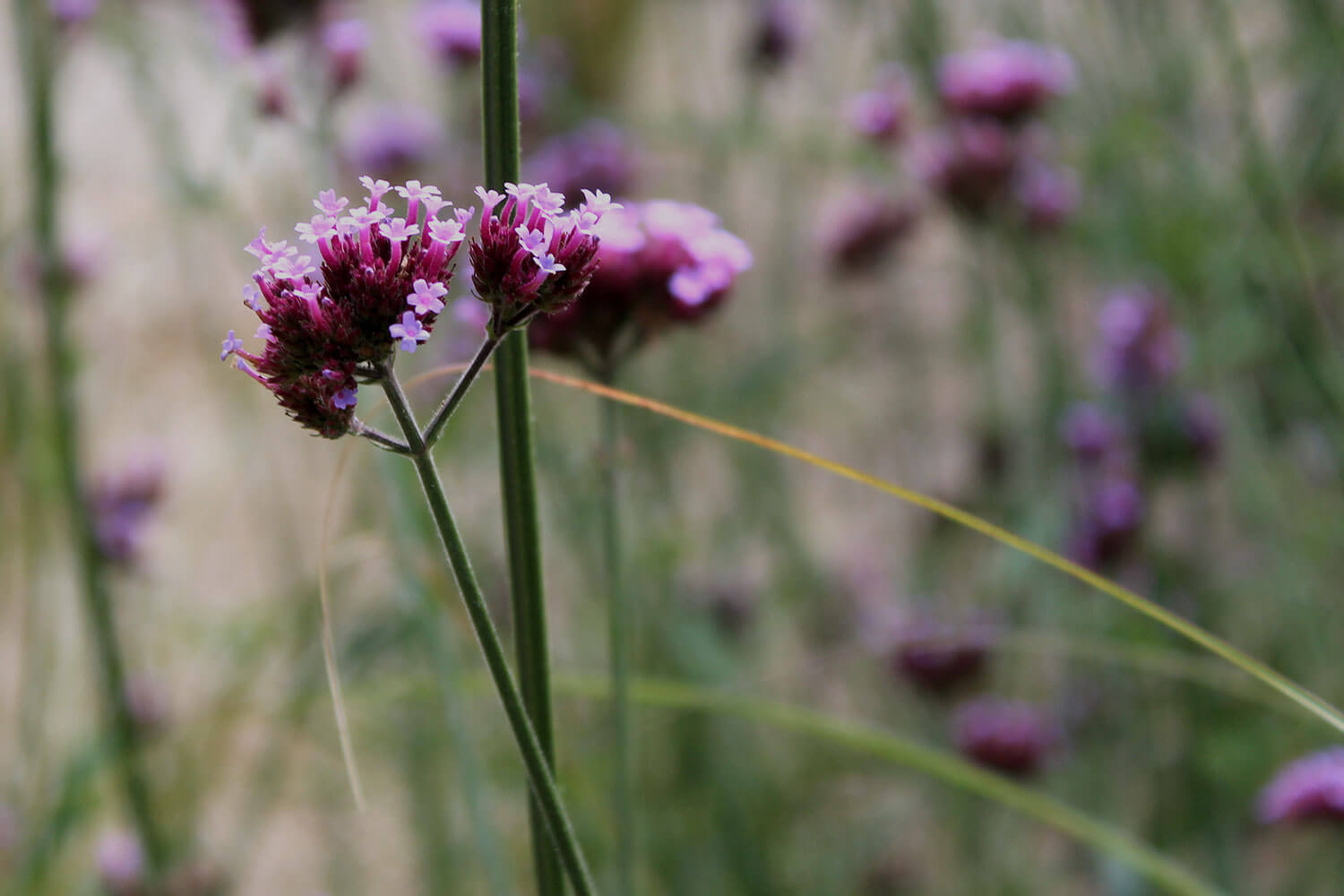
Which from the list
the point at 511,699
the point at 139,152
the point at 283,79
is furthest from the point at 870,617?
the point at 139,152

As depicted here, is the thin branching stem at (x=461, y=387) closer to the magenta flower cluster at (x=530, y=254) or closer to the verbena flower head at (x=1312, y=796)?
the magenta flower cluster at (x=530, y=254)

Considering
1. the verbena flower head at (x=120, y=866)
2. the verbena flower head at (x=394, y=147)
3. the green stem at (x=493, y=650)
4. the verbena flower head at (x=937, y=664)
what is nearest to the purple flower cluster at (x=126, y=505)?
the verbena flower head at (x=120, y=866)

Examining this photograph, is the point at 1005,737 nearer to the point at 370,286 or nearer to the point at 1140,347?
the point at 1140,347

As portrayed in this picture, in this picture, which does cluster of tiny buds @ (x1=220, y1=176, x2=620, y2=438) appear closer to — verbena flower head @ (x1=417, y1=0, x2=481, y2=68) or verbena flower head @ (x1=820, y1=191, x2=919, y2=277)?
verbena flower head @ (x1=417, y1=0, x2=481, y2=68)

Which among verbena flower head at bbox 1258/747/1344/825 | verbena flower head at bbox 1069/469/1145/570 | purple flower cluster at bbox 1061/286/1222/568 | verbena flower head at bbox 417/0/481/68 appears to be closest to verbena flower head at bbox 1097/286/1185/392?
purple flower cluster at bbox 1061/286/1222/568

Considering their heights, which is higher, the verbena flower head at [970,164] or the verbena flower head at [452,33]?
the verbena flower head at [452,33]

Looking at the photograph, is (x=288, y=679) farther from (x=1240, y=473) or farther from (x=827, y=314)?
(x=827, y=314)

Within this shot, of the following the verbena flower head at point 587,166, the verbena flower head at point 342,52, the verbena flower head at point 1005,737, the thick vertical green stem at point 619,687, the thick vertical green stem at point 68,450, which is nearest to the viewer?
the thick vertical green stem at point 619,687
